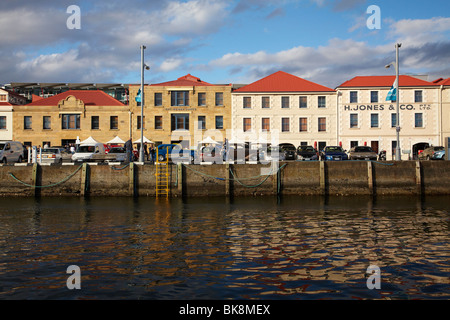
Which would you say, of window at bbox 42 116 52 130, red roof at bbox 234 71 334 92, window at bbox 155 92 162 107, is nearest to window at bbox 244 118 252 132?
red roof at bbox 234 71 334 92

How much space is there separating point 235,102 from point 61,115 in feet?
75.1

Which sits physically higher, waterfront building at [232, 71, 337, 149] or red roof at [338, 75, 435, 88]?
red roof at [338, 75, 435, 88]

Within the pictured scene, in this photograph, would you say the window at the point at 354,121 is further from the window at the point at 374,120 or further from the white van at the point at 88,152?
the white van at the point at 88,152

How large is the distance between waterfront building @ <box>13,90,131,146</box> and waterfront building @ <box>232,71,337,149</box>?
15.3 meters

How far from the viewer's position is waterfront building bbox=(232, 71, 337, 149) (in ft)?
182

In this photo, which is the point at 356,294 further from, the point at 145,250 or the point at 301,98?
the point at 301,98

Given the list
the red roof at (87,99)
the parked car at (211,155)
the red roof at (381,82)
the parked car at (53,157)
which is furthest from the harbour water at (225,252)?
the red roof at (87,99)

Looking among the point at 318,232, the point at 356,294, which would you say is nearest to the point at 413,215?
the point at 318,232

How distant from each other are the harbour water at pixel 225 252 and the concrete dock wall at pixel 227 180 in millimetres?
4953

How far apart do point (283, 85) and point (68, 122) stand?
28.9 m

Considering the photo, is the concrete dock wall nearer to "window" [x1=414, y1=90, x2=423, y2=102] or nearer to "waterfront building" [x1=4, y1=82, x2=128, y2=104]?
"window" [x1=414, y1=90, x2=423, y2=102]

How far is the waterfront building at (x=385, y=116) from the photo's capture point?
54878 millimetres

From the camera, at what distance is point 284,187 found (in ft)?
94.7
